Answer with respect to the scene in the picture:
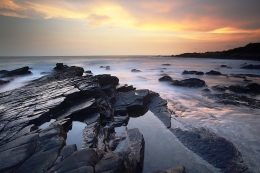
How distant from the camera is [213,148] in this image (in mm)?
5098

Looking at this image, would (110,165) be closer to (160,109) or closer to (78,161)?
(78,161)

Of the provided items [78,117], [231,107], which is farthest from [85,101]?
[231,107]

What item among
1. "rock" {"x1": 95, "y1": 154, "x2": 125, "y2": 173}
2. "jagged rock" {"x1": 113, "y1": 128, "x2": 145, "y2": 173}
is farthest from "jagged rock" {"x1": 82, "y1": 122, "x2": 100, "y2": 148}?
"rock" {"x1": 95, "y1": 154, "x2": 125, "y2": 173}

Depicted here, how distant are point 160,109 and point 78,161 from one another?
21.2ft

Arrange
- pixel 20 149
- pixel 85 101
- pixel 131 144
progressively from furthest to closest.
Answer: pixel 85 101 < pixel 131 144 < pixel 20 149

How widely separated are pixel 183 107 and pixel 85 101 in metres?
6.28

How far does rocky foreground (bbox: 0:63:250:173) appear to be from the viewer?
355cm

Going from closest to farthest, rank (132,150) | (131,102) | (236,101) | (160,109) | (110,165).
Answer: (110,165), (132,150), (160,109), (131,102), (236,101)

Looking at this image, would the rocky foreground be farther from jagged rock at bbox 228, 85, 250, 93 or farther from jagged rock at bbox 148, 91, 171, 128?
jagged rock at bbox 228, 85, 250, 93

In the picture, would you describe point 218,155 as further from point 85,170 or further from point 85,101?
point 85,101

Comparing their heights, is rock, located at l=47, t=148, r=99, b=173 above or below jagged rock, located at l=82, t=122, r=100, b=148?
above

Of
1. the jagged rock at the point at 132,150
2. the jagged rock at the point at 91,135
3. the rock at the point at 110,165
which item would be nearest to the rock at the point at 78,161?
the rock at the point at 110,165

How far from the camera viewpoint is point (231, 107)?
31.4 ft

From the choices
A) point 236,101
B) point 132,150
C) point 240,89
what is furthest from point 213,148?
point 240,89
